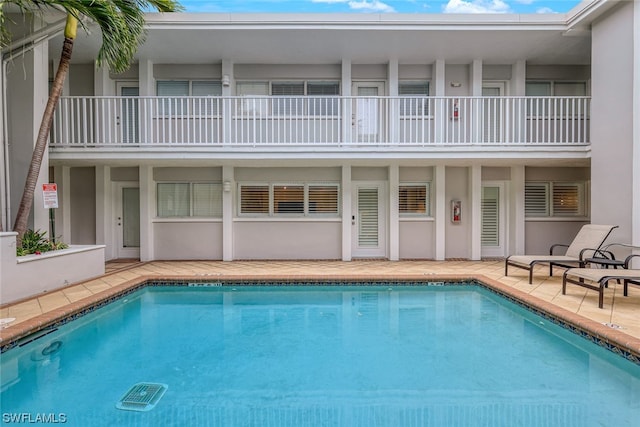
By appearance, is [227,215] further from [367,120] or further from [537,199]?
[537,199]

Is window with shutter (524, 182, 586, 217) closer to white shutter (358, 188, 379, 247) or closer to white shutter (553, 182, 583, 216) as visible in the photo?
white shutter (553, 182, 583, 216)

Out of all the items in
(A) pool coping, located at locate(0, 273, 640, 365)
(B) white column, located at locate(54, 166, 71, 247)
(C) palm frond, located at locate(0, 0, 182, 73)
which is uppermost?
(C) palm frond, located at locate(0, 0, 182, 73)

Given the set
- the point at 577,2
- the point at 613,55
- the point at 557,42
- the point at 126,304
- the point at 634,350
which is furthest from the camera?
the point at 557,42

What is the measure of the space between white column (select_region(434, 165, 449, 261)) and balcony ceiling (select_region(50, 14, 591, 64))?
2.98m

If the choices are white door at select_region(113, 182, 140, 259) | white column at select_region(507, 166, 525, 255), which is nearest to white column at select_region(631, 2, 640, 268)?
white column at select_region(507, 166, 525, 255)

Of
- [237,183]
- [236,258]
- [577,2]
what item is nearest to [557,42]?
[577,2]

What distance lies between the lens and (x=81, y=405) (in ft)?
10.2

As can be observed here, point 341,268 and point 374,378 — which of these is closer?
Answer: point 374,378

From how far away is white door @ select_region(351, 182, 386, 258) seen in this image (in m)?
9.73

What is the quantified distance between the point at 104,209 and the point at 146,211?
1200 mm

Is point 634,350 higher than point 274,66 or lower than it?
lower

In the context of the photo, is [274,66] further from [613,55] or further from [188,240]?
[613,55]

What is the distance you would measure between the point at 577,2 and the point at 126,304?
1101 centimetres

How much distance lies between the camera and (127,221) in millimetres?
9805
